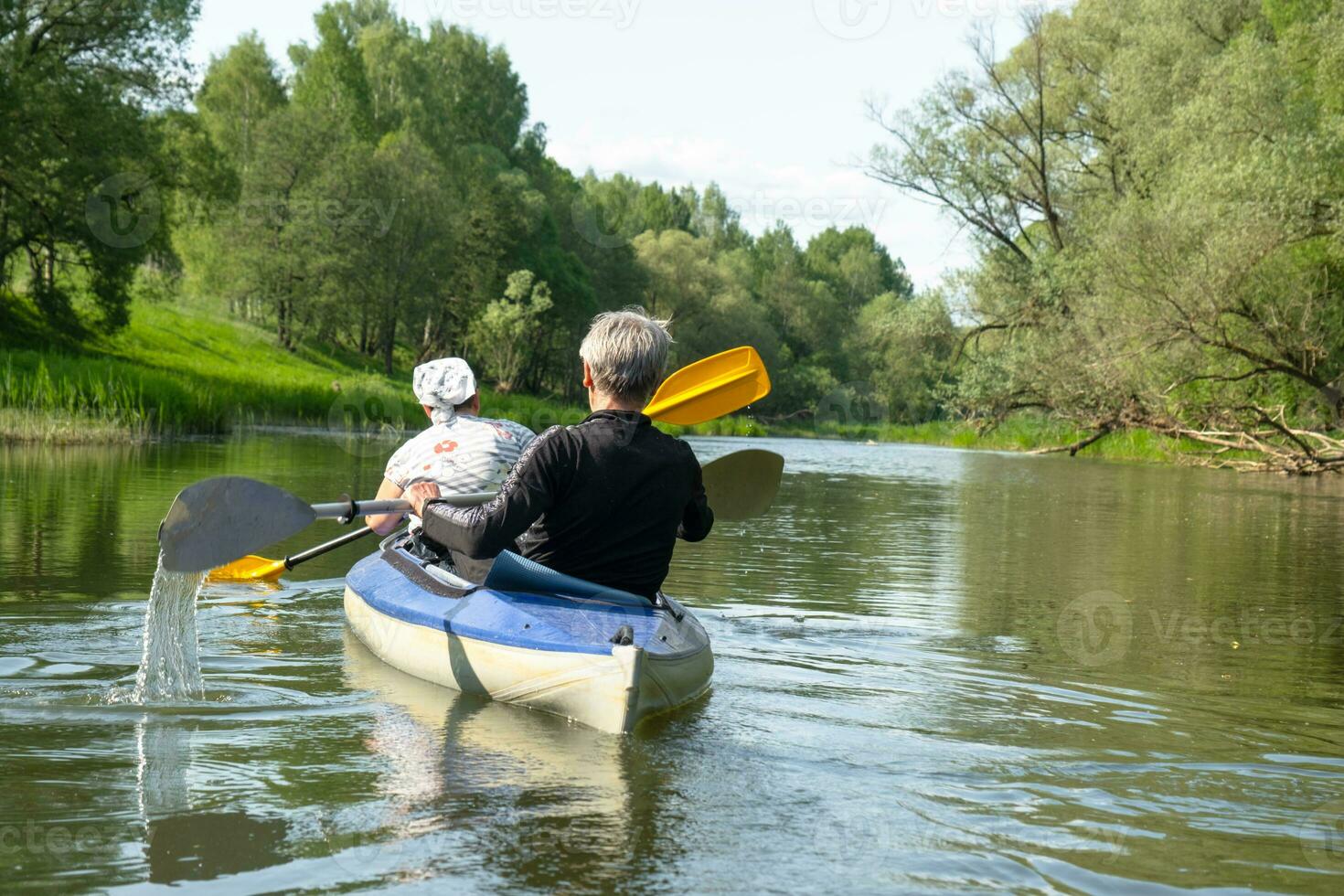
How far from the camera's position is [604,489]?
4.67 meters

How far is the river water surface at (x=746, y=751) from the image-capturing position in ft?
10.5

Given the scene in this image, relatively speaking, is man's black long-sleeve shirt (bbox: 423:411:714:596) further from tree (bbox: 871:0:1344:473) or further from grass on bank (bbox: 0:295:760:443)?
tree (bbox: 871:0:1344:473)

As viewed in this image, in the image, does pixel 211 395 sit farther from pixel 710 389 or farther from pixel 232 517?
pixel 232 517

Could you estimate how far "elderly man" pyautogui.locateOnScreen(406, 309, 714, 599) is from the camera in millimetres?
4566

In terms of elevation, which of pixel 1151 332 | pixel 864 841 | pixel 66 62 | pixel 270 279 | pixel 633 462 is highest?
pixel 66 62

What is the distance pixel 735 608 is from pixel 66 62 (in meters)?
25.4

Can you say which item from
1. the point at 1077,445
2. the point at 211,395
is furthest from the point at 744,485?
the point at 1077,445

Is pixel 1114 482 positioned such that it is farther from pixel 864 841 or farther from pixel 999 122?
pixel 864 841

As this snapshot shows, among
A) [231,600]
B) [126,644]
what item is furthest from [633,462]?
[231,600]

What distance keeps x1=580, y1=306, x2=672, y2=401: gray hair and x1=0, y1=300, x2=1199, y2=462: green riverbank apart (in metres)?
14.9

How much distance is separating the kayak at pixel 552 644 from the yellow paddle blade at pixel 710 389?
1381 millimetres

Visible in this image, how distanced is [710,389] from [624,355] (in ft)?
6.07

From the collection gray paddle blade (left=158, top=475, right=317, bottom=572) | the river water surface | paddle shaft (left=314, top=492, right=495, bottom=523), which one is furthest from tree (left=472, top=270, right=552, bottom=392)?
gray paddle blade (left=158, top=475, right=317, bottom=572)

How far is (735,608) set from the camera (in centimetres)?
734
